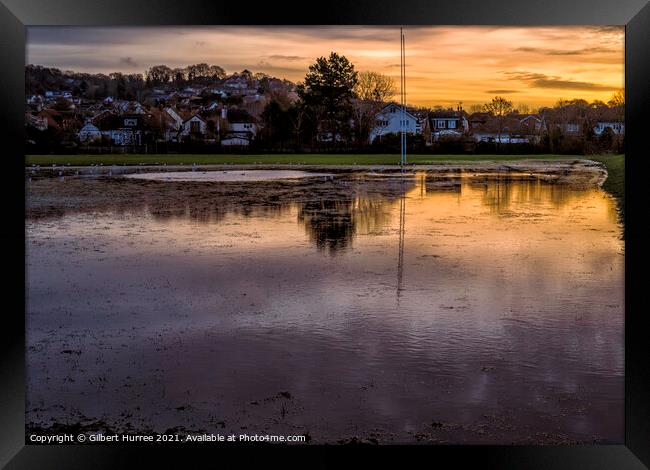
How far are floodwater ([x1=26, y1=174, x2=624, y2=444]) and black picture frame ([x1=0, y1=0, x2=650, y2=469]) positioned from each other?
1.79ft

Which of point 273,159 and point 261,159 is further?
point 261,159

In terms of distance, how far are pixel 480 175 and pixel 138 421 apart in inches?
948

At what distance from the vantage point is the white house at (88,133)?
3606 cm

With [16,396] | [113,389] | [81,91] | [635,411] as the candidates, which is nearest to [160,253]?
[113,389]

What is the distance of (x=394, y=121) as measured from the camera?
32375 millimetres

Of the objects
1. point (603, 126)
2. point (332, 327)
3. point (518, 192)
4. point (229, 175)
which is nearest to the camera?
point (332, 327)

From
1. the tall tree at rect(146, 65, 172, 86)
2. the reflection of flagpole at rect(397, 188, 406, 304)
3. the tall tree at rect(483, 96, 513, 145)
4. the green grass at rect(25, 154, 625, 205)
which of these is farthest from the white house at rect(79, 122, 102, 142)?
the reflection of flagpole at rect(397, 188, 406, 304)

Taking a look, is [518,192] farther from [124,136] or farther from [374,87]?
[124,136]

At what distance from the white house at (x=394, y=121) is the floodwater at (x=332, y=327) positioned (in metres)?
15.2

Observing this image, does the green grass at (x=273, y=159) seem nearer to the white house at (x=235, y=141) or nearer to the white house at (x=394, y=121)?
the white house at (x=235, y=141)

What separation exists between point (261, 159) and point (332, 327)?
28.9m

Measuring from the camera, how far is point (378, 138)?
35688mm

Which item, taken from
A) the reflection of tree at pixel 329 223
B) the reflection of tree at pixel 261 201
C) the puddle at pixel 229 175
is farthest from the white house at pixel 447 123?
the reflection of tree at pixel 329 223

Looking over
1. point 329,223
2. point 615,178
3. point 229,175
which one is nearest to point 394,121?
point 229,175
